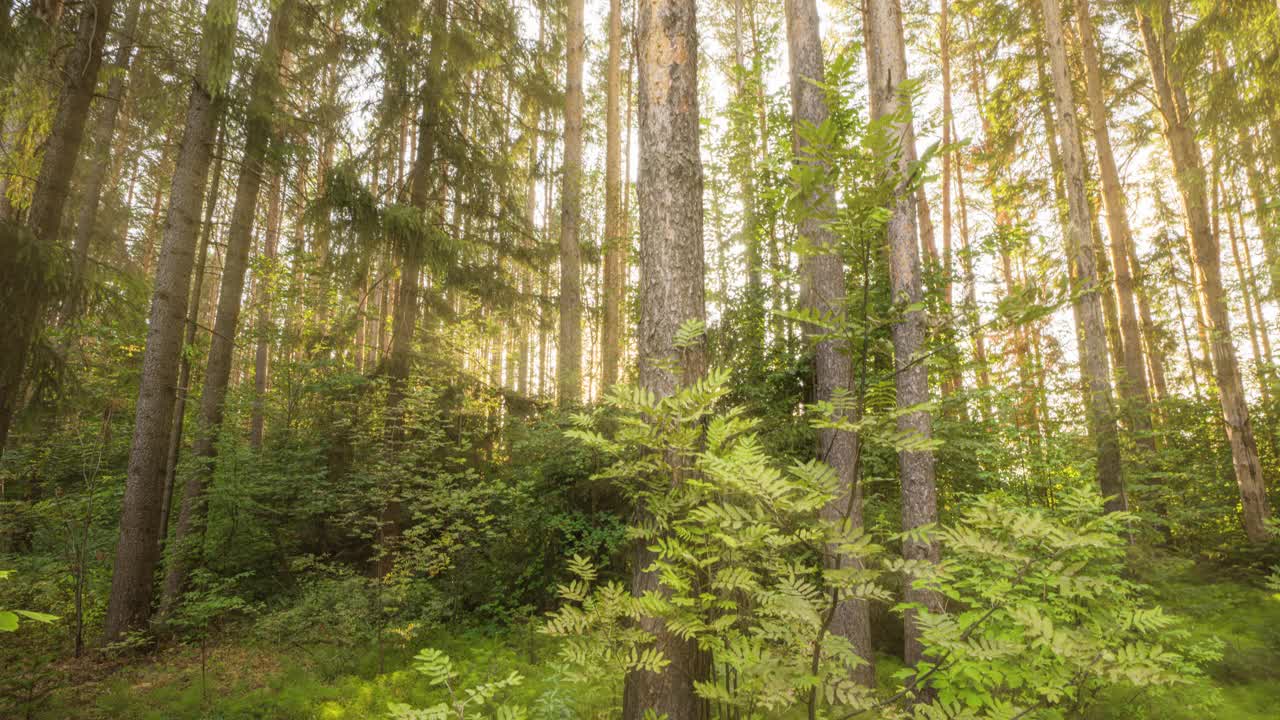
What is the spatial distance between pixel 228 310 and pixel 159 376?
2.22 m

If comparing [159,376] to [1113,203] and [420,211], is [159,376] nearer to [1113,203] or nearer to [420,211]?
[420,211]

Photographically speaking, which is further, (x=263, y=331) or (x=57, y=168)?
(x=263, y=331)

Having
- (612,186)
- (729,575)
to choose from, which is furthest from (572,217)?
(729,575)

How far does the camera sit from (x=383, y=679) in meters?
5.15

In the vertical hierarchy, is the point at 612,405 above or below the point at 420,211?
below

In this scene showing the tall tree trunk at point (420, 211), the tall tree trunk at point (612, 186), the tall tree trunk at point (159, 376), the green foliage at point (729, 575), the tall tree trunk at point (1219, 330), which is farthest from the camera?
the tall tree trunk at point (612, 186)

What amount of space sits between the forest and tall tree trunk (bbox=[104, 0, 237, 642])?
3cm

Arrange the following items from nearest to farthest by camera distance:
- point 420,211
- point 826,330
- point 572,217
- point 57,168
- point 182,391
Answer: point 57,168 < point 826,330 < point 182,391 < point 420,211 < point 572,217

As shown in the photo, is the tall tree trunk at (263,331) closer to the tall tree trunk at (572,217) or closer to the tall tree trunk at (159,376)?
the tall tree trunk at (159,376)

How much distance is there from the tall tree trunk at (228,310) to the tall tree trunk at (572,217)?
15.7 feet

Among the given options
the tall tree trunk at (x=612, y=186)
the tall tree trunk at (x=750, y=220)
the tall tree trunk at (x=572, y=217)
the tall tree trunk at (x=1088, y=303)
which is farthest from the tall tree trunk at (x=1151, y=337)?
the tall tree trunk at (x=572, y=217)

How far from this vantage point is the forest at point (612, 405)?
198 centimetres

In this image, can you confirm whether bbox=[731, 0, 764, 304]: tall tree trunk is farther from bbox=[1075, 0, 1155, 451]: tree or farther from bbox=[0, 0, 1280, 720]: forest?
bbox=[1075, 0, 1155, 451]: tree

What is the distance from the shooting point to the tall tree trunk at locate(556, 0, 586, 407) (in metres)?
9.86
